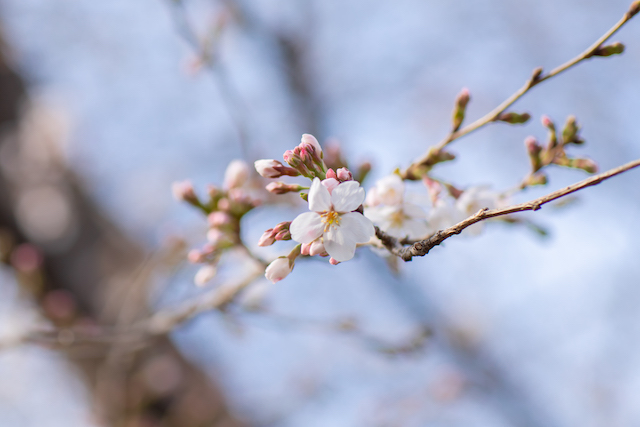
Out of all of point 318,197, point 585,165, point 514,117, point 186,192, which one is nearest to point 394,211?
point 318,197

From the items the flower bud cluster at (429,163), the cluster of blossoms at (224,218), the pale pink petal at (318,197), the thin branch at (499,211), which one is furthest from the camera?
the cluster of blossoms at (224,218)

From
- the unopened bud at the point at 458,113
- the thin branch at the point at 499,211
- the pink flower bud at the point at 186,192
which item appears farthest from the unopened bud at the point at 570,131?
the pink flower bud at the point at 186,192

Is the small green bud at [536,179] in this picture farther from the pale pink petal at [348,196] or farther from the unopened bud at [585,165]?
the pale pink petal at [348,196]

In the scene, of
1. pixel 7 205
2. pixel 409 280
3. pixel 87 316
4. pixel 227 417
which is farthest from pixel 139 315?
pixel 409 280

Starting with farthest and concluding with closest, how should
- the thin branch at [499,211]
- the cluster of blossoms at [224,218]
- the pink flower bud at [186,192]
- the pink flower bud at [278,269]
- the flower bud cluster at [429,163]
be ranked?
the pink flower bud at [186,192], the cluster of blossoms at [224,218], the flower bud cluster at [429,163], the pink flower bud at [278,269], the thin branch at [499,211]

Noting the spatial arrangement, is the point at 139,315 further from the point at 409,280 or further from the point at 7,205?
the point at 409,280

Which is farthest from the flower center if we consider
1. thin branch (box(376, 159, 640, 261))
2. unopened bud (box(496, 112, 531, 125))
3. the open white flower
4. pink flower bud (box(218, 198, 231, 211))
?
unopened bud (box(496, 112, 531, 125))

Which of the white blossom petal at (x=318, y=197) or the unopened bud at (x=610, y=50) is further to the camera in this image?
the unopened bud at (x=610, y=50)

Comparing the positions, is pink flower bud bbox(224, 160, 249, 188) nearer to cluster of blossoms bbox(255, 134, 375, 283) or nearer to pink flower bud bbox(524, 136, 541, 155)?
cluster of blossoms bbox(255, 134, 375, 283)
